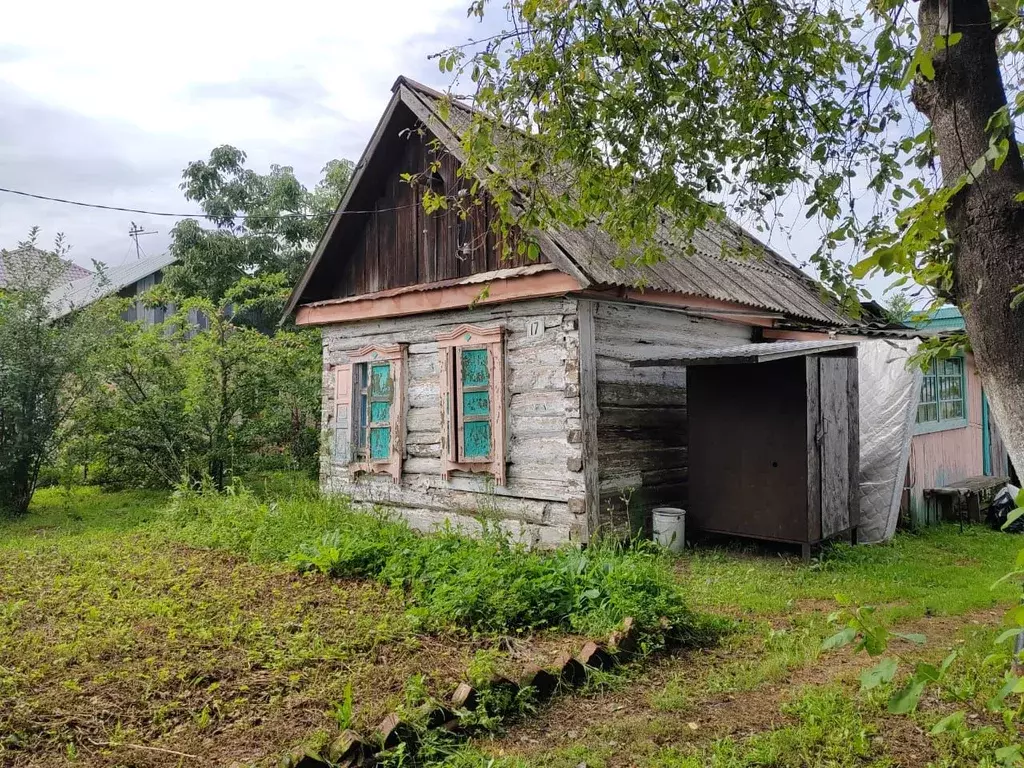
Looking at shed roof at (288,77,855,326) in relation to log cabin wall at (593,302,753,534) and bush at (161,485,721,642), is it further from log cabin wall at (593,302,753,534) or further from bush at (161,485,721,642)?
bush at (161,485,721,642)

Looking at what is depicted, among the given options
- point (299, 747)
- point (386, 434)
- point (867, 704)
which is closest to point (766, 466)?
point (867, 704)

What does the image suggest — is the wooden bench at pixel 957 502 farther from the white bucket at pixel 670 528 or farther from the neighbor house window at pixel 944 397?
the white bucket at pixel 670 528

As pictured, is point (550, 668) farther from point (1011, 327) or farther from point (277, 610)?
point (1011, 327)

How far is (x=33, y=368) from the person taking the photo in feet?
34.6

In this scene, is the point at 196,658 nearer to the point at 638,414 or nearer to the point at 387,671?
the point at 387,671

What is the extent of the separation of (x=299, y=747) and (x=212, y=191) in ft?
63.1

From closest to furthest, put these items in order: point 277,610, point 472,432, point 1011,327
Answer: point 1011,327 < point 277,610 < point 472,432

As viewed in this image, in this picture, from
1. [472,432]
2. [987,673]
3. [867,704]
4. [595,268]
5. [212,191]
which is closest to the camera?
[867,704]

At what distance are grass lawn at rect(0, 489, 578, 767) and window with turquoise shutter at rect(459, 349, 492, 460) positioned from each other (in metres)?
2.60

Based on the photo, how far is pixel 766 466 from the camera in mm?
7594

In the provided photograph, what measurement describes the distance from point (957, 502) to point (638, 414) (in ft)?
17.1

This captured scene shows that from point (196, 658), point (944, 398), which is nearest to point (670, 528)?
point (196, 658)

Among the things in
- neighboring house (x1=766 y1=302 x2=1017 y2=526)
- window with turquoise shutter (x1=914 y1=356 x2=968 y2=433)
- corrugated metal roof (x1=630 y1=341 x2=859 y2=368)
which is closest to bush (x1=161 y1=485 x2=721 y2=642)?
corrugated metal roof (x1=630 y1=341 x2=859 y2=368)

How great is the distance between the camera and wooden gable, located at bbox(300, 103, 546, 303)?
877cm
